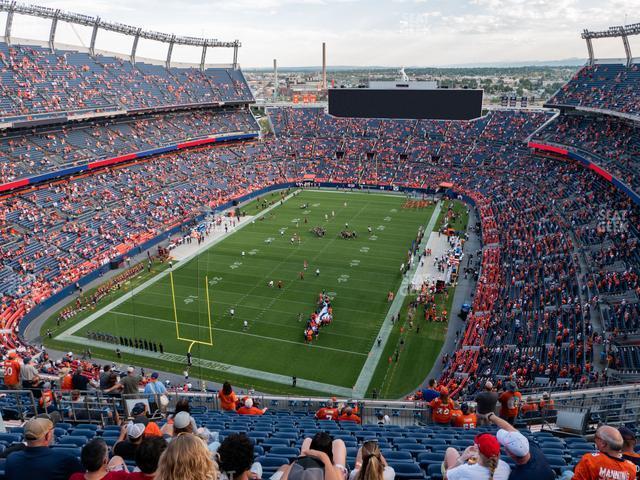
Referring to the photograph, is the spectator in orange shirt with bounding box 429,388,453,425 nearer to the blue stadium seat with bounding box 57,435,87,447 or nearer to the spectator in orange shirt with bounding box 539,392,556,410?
the spectator in orange shirt with bounding box 539,392,556,410

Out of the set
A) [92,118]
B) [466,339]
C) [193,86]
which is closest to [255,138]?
[193,86]

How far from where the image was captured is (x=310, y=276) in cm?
3456

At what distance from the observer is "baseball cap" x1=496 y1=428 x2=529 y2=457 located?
4.37m

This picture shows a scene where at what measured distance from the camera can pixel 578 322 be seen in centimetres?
2322

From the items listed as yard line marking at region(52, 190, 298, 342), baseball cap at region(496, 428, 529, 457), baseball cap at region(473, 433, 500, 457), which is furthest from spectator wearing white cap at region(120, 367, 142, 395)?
yard line marking at region(52, 190, 298, 342)

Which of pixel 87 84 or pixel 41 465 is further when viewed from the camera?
pixel 87 84

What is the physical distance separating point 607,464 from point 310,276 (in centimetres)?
3020

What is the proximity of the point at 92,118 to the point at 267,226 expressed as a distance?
21.6 meters

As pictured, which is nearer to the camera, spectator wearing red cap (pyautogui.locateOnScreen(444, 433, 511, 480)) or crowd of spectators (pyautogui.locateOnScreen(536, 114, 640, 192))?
spectator wearing red cap (pyautogui.locateOnScreen(444, 433, 511, 480))

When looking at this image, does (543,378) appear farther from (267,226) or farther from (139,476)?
(267,226)

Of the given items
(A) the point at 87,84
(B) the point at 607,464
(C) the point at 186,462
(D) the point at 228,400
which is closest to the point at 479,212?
(D) the point at 228,400

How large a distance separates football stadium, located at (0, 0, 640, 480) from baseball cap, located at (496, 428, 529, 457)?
0.07 ft

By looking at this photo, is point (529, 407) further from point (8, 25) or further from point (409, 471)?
point (8, 25)

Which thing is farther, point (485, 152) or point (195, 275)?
point (485, 152)
